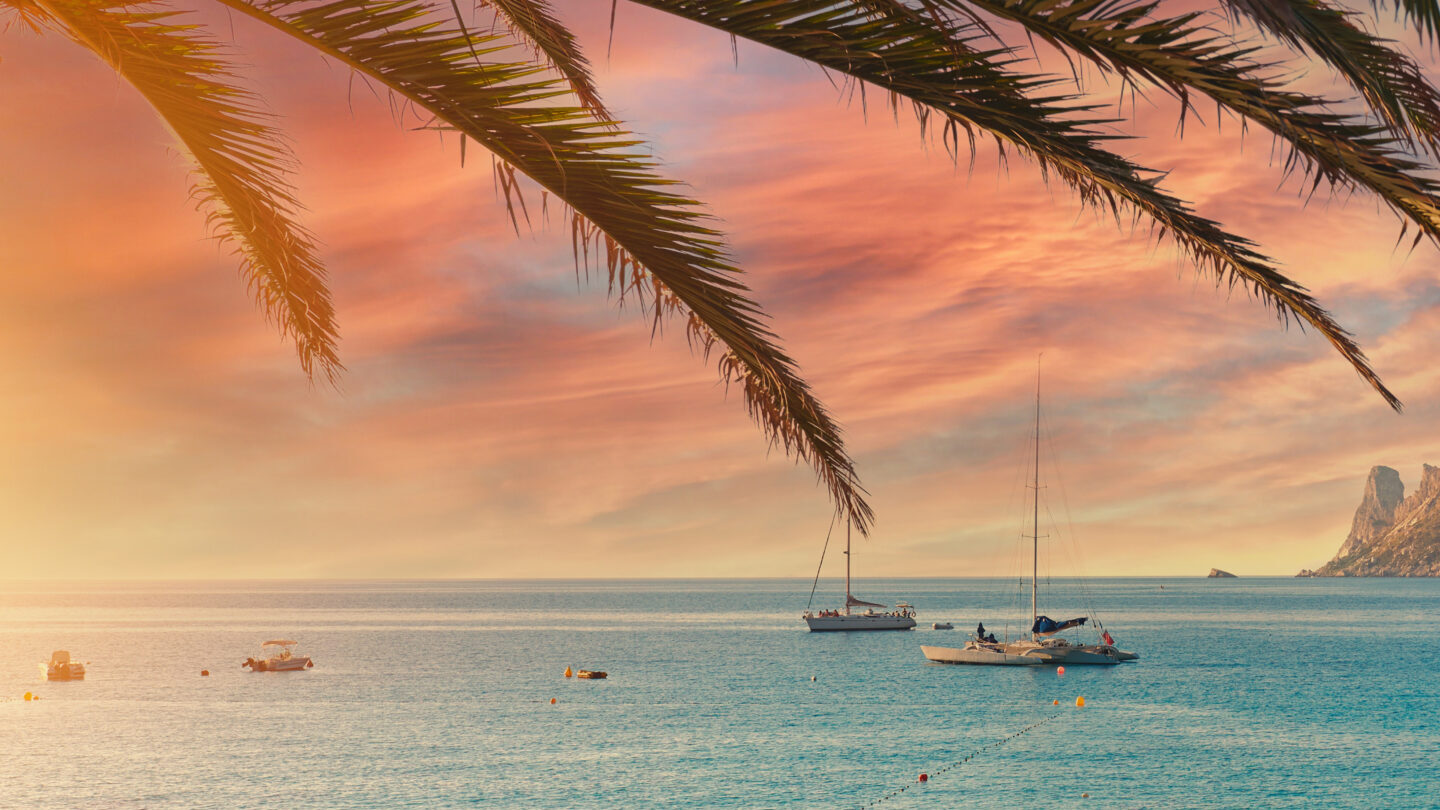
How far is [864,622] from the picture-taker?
122 m

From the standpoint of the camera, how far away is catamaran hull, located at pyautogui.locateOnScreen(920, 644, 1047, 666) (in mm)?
86875

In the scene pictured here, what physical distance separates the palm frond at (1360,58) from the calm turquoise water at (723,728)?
1730 inches

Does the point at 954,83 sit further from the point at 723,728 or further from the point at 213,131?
the point at 723,728

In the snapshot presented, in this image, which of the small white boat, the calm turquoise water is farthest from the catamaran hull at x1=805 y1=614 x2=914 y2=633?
the calm turquoise water

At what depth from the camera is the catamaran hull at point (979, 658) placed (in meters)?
86.9

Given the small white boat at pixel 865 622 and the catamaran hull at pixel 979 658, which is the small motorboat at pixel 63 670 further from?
the small white boat at pixel 865 622

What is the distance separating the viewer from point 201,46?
639 cm

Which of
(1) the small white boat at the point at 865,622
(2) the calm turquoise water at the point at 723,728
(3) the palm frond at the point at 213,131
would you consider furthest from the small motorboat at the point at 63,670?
(3) the palm frond at the point at 213,131

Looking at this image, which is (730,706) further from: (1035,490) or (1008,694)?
(1035,490)

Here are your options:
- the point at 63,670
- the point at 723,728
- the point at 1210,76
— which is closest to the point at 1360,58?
the point at 1210,76

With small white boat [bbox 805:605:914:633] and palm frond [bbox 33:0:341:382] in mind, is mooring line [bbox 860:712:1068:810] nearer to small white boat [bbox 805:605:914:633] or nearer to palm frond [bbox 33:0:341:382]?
palm frond [bbox 33:0:341:382]

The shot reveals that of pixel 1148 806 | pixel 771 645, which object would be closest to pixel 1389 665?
pixel 771 645

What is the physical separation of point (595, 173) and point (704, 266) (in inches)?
25.7

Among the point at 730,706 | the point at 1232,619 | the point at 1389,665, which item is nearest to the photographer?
the point at 730,706
